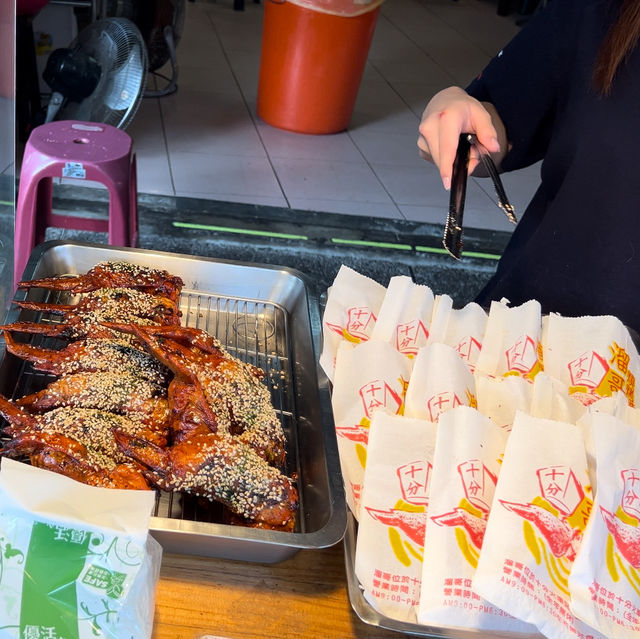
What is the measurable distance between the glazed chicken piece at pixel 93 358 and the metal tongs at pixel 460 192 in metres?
0.59

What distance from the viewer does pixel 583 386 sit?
140cm

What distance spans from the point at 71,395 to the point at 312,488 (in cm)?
44

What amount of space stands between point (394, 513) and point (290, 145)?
3906mm

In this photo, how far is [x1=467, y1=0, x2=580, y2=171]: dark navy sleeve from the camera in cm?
171

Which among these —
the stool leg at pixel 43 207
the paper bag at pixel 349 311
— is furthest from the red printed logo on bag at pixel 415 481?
A: the stool leg at pixel 43 207

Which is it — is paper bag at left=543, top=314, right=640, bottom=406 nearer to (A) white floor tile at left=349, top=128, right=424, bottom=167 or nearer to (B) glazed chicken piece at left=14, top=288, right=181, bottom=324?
(B) glazed chicken piece at left=14, top=288, right=181, bottom=324

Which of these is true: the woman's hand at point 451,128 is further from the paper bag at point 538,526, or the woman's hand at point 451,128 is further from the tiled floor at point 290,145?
the tiled floor at point 290,145

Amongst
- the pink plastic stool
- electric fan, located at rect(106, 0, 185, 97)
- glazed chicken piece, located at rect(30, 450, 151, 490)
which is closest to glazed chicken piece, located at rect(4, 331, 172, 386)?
glazed chicken piece, located at rect(30, 450, 151, 490)

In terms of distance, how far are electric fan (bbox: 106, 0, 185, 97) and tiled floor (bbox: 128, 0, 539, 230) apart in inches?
14.7

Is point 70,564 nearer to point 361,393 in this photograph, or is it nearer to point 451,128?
point 361,393

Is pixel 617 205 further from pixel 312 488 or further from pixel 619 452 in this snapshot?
pixel 312 488

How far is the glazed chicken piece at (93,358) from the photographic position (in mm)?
1280

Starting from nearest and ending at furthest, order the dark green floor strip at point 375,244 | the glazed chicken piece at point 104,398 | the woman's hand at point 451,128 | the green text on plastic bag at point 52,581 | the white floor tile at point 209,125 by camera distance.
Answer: the green text on plastic bag at point 52,581
the glazed chicken piece at point 104,398
the woman's hand at point 451,128
the dark green floor strip at point 375,244
the white floor tile at point 209,125

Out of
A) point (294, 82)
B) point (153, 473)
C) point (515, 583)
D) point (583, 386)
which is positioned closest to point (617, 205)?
point (583, 386)
